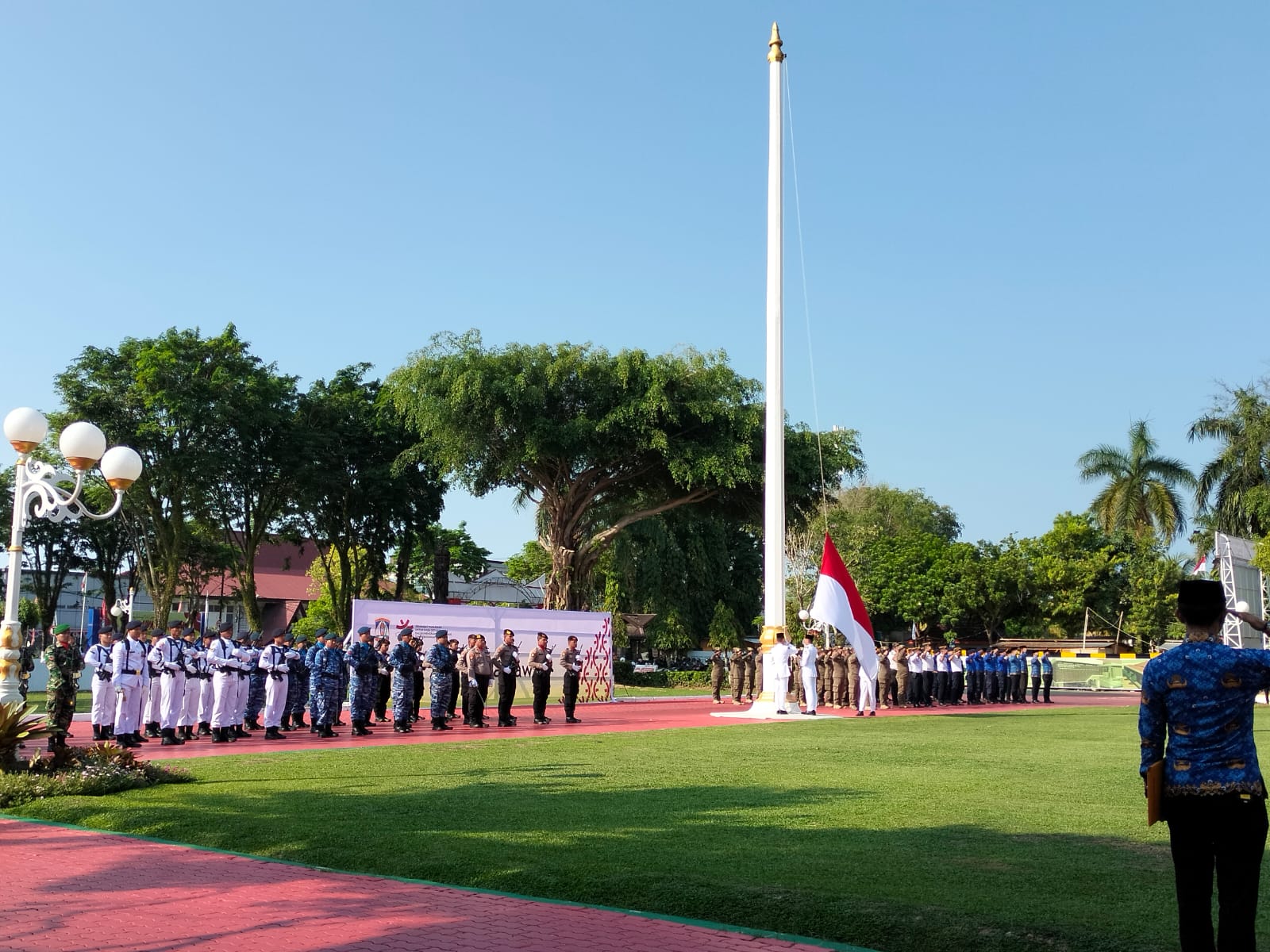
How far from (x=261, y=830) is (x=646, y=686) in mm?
33300

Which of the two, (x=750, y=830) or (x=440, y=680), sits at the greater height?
(x=440, y=680)

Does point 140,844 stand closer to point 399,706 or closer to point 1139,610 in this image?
point 399,706

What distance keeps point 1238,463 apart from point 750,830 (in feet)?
152

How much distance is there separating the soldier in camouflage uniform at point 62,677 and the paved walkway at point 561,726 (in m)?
1.19

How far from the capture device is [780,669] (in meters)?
23.0

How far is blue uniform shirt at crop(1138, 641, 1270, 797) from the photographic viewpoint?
15.5 feet

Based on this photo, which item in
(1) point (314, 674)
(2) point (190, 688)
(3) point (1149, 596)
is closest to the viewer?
(2) point (190, 688)

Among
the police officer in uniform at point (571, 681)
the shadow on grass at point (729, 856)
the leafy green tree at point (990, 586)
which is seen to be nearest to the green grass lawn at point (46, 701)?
the police officer in uniform at point (571, 681)

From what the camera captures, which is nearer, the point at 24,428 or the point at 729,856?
the point at 729,856

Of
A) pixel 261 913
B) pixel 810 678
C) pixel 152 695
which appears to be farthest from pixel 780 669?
pixel 261 913

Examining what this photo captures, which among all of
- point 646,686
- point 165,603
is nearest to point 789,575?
point 646,686

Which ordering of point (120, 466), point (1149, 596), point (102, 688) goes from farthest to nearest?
point (1149, 596) → point (102, 688) → point (120, 466)

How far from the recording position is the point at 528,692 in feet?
102

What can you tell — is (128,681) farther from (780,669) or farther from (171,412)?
(171,412)
